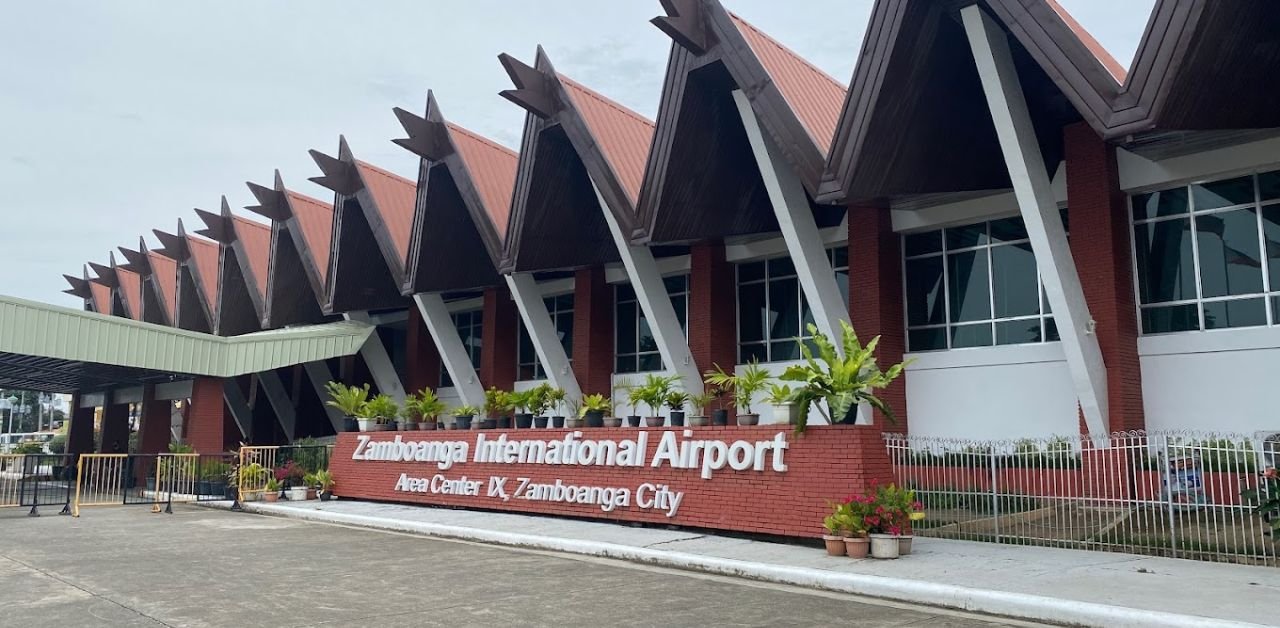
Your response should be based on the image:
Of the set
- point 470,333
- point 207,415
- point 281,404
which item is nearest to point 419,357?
point 470,333

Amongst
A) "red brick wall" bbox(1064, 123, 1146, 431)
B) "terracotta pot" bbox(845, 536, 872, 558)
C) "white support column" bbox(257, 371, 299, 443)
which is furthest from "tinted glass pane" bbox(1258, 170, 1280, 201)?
"white support column" bbox(257, 371, 299, 443)

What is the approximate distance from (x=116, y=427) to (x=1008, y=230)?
3842cm

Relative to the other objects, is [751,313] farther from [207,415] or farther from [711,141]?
[207,415]

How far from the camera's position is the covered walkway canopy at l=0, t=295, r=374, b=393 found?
25.8 metres

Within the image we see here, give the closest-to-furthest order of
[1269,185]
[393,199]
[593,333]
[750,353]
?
[1269,185] < [750,353] < [593,333] < [393,199]

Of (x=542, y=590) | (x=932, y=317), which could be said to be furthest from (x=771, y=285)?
(x=542, y=590)

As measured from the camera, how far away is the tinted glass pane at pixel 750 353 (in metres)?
26.6

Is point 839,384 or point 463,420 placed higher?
point 839,384

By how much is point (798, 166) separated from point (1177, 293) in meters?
8.09

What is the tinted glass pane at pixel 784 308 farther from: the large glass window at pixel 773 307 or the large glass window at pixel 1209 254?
the large glass window at pixel 1209 254

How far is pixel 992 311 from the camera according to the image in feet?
72.1

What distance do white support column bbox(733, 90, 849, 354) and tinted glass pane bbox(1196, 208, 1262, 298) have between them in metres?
7.44

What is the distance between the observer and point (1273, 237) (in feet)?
60.5

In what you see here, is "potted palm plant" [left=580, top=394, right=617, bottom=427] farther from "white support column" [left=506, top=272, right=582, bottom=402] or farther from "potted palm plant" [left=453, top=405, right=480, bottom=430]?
"white support column" [left=506, top=272, right=582, bottom=402]
